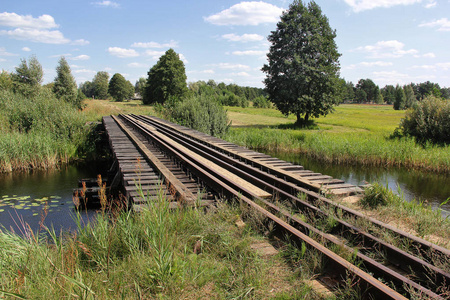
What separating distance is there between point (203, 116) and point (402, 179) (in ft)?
38.4

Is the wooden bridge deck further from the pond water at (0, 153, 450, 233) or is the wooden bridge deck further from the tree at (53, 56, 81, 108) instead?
the tree at (53, 56, 81, 108)

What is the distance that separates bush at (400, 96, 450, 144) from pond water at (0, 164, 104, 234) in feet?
55.1

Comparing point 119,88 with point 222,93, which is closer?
point 119,88

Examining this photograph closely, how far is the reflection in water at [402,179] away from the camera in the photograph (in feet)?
34.2

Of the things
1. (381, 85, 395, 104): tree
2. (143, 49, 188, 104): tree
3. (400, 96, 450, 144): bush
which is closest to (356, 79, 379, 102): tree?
(381, 85, 395, 104): tree

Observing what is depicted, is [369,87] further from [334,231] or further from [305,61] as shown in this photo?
[334,231]

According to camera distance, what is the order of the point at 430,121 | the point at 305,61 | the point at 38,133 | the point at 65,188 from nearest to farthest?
the point at 65,188 < the point at 38,133 < the point at 430,121 < the point at 305,61

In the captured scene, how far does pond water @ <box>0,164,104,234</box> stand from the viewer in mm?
7367

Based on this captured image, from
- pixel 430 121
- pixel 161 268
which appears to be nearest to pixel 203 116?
pixel 430 121

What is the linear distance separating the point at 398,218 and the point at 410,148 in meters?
12.1

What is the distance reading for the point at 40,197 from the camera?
9773 mm

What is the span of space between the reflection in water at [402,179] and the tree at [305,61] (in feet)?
38.6

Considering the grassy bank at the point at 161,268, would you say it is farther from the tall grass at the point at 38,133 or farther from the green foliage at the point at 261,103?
the green foliage at the point at 261,103

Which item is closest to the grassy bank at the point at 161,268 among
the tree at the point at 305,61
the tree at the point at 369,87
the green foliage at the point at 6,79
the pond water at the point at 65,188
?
the pond water at the point at 65,188
